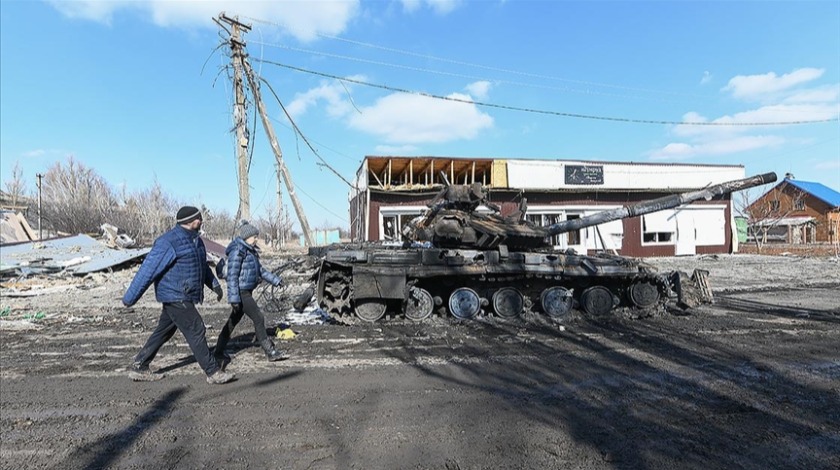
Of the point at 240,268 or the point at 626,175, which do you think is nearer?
the point at 240,268

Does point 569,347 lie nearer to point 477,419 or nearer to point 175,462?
point 477,419

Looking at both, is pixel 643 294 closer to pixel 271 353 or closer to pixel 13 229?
pixel 271 353

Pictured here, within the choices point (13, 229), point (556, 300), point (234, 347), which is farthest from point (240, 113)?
point (13, 229)

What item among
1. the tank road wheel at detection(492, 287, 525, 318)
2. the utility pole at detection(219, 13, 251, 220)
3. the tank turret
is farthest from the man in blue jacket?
the utility pole at detection(219, 13, 251, 220)

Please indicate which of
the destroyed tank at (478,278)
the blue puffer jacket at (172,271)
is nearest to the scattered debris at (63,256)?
the destroyed tank at (478,278)

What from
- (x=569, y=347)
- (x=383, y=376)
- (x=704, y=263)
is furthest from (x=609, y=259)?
(x=704, y=263)

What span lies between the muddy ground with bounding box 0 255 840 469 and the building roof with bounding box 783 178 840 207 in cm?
4268

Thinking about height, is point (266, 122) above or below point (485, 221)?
above

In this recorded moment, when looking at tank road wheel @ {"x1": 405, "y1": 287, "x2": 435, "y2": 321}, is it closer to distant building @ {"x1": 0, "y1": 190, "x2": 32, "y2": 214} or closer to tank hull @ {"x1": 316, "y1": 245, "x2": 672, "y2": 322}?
tank hull @ {"x1": 316, "y1": 245, "x2": 672, "y2": 322}

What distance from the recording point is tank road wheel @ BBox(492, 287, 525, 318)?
7945mm

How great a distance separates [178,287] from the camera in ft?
14.7

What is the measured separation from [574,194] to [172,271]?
17.7 meters

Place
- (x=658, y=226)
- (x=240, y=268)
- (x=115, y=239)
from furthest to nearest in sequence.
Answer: (x=658, y=226) → (x=115, y=239) → (x=240, y=268)

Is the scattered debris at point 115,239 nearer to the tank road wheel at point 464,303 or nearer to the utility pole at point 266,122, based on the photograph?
the utility pole at point 266,122
